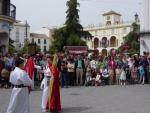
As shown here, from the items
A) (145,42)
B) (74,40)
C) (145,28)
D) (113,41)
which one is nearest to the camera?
(145,28)

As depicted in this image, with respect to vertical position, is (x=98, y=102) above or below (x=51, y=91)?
below

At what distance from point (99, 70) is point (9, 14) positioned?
14781 millimetres

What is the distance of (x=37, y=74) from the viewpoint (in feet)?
81.5

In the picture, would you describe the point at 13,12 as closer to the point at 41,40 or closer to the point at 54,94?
the point at 54,94

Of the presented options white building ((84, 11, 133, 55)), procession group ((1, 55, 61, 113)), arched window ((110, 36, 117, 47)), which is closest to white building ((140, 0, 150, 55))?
procession group ((1, 55, 61, 113))

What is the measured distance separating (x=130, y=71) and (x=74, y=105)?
11.0 m

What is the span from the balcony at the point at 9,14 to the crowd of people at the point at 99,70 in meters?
11.7

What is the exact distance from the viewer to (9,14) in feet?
126

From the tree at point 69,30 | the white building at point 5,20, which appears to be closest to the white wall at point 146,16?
the white building at point 5,20

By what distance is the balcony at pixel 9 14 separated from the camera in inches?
1453

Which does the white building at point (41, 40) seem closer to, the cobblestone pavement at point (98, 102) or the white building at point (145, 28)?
the white building at point (145, 28)

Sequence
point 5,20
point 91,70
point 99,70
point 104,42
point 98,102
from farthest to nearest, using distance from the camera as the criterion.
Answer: point 104,42
point 5,20
point 99,70
point 91,70
point 98,102

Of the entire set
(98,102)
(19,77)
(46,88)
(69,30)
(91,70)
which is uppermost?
(69,30)

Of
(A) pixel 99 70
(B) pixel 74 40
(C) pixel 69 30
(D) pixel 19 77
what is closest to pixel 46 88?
→ (D) pixel 19 77
